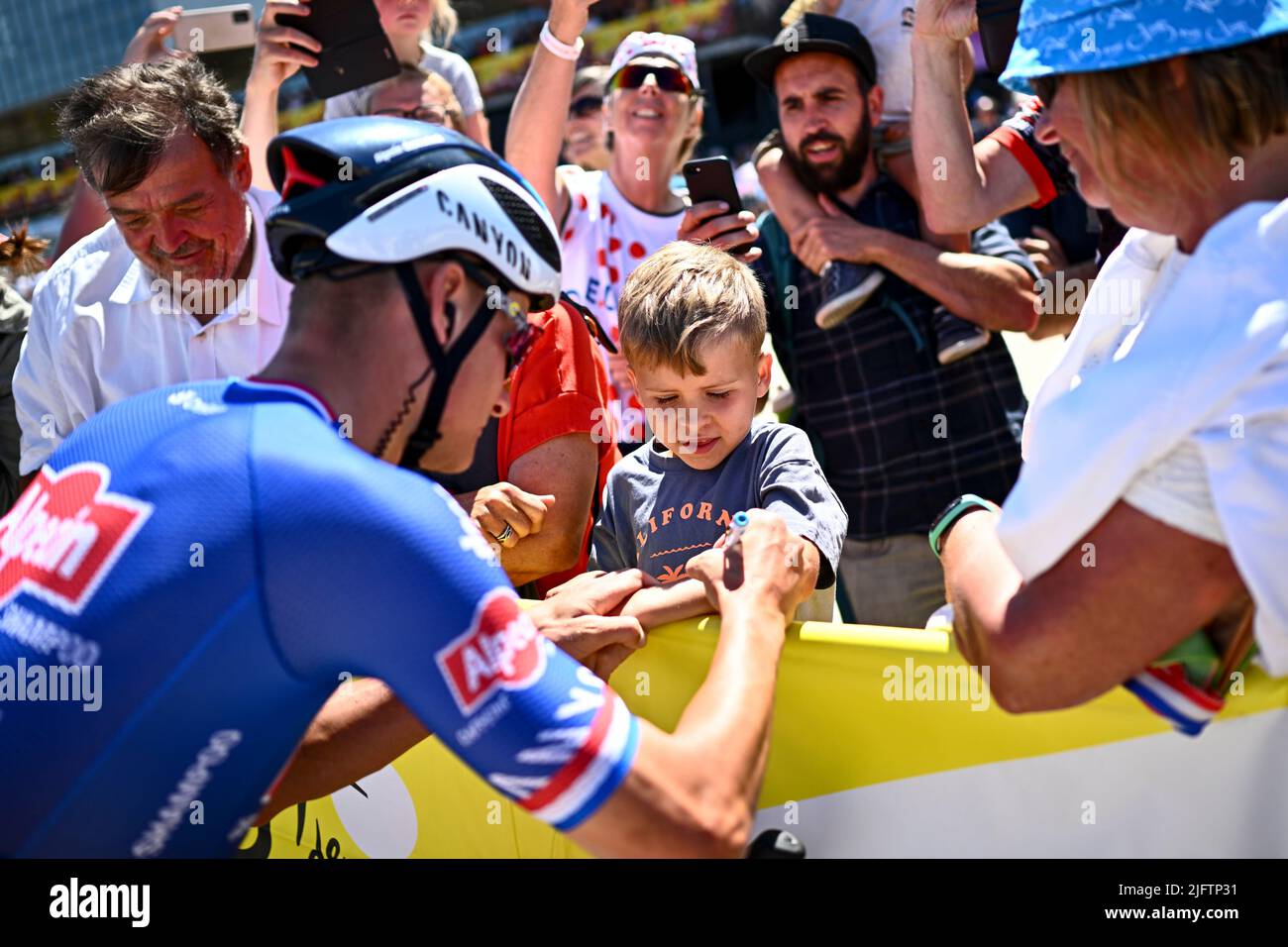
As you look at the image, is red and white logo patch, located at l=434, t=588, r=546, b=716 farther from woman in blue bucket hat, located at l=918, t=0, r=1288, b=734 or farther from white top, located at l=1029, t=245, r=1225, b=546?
white top, located at l=1029, t=245, r=1225, b=546

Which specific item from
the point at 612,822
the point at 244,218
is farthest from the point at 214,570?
the point at 244,218

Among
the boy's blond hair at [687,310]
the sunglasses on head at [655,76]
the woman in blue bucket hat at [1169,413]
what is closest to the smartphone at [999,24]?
the boy's blond hair at [687,310]

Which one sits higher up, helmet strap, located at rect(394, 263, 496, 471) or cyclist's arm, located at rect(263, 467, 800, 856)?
helmet strap, located at rect(394, 263, 496, 471)

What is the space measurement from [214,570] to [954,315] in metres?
2.88

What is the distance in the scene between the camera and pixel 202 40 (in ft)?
15.6

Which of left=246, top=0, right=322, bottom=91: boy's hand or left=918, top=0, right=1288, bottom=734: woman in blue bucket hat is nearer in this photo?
left=918, top=0, right=1288, bottom=734: woman in blue bucket hat

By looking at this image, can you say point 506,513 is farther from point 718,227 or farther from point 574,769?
point 574,769

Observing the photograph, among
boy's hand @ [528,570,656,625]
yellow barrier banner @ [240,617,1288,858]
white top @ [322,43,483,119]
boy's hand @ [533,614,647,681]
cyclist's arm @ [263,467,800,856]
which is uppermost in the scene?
white top @ [322,43,483,119]

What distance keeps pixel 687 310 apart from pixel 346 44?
1.96 meters

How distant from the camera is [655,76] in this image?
190 inches

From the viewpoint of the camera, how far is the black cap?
13.7ft

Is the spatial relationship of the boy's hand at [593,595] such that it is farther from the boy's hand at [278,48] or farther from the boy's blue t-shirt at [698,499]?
the boy's hand at [278,48]

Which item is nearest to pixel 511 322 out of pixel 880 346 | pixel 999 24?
pixel 999 24

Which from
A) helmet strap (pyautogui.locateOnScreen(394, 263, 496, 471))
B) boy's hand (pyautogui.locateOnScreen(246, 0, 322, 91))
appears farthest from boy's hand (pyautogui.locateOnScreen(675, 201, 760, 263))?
helmet strap (pyautogui.locateOnScreen(394, 263, 496, 471))
